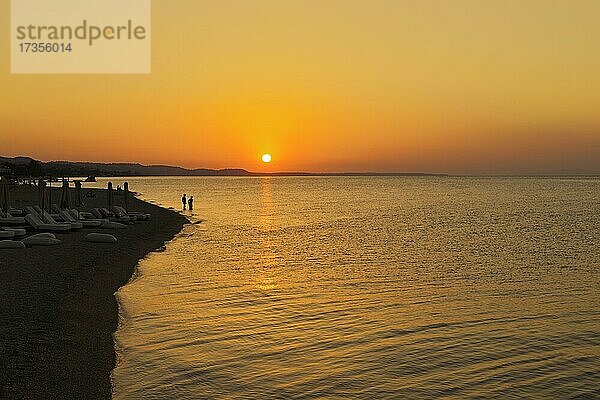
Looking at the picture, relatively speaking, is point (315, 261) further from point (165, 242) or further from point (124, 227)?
point (124, 227)

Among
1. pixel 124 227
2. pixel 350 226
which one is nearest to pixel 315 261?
pixel 124 227

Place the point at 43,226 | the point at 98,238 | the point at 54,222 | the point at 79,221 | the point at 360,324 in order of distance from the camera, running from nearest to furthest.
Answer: the point at 360,324
the point at 98,238
the point at 43,226
the point at 54,222
the point at 79,221

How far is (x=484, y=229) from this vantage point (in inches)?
1751

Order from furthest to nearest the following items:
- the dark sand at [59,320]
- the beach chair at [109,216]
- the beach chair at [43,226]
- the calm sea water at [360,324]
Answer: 1. the beach chair at [109,216]
2. the beach chair at [43,226]
3. the calm sea water at [360,324]
4. the dark sand at [59,320]

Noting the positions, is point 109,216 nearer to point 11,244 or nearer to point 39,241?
point 39,241

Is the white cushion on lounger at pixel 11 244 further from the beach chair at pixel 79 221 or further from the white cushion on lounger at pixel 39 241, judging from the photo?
the beach chair at pixel 79 221

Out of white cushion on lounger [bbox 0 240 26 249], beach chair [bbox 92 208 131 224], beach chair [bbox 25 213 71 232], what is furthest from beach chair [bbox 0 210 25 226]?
beach chair [bbox 92 208 131 224]

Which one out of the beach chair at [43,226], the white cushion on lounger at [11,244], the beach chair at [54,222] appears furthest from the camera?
the beach chair at [54,222]

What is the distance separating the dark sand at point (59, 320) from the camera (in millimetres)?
9609

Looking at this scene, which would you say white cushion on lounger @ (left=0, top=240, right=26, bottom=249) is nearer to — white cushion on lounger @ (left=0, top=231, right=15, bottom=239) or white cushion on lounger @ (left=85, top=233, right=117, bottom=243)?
white cushion on lounger @ (left=0, top=231, right=15, bottom=239)

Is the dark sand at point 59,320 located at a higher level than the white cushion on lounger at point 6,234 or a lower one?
lower

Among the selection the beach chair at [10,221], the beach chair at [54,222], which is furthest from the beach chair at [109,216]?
the beach chair at [10,221]

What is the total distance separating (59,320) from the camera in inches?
511

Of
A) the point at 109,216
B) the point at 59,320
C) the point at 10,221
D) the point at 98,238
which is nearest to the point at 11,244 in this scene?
the point at 98,238
